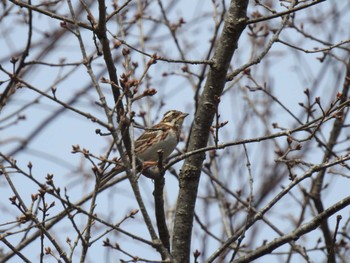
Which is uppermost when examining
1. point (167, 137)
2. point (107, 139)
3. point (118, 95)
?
point (107, 139)

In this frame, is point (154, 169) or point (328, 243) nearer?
point (154, 169)

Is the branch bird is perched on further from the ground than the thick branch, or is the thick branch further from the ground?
the branch bird is perched on

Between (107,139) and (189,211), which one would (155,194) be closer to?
(189,211)

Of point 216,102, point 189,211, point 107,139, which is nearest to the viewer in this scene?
point 216,102

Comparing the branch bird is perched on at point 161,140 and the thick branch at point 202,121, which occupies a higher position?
the branch bird is perched on at point 161,140

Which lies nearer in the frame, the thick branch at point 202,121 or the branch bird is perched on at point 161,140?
the thick branch at point 202,121

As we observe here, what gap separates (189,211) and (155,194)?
0.35 m

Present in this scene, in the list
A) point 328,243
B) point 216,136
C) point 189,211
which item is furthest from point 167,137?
point 216,136

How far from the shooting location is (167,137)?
8383 mm

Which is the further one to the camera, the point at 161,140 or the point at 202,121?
the point at 161,140

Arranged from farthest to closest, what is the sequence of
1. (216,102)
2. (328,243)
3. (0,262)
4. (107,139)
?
(107,139) → (328,243) → (0,262) → (216,102)

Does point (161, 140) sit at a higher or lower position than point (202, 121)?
higher

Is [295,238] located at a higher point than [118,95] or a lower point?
lower

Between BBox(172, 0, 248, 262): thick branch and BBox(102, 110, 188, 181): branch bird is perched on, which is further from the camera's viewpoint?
BBox(102, 110, 188, 181): branch bird is perched on
